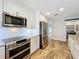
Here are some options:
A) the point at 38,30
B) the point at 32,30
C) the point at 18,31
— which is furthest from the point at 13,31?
the point at 38,30

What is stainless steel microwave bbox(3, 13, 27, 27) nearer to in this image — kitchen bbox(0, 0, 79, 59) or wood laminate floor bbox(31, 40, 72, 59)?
kitchen bbox(0, 0, 79, 59)

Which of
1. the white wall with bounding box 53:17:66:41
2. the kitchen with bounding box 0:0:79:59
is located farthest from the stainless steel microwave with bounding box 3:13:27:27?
the white wall with bounding box 53:17:66:41

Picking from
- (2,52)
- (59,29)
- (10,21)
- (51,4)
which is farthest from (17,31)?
(59,29)

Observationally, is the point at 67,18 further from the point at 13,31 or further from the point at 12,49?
the point at 12,49

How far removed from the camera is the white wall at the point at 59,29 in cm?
930

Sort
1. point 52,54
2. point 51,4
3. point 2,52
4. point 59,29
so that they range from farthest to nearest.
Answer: point 59,29, point 52,54, point 51,4, point 2,52

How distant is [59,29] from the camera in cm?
970

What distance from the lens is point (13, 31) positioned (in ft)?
10.7

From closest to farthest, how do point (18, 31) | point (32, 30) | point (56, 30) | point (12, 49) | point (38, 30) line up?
point (12, 49) → point (18, 31) → point (32, 30) → point (38, 30) → point (56, 30)

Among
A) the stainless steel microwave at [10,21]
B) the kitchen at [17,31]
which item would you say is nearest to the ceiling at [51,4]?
the kitchen at [17,31]

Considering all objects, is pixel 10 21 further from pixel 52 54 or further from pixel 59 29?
pixel 59 29

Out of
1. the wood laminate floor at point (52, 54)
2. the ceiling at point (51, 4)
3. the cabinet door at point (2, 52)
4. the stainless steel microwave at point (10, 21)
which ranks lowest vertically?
the wood laminate floor at point (52, 54)

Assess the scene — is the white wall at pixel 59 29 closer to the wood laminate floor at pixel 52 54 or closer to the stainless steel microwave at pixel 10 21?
the wood laminate floor at pixel 52 54

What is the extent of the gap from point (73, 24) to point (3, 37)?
6.80 m
